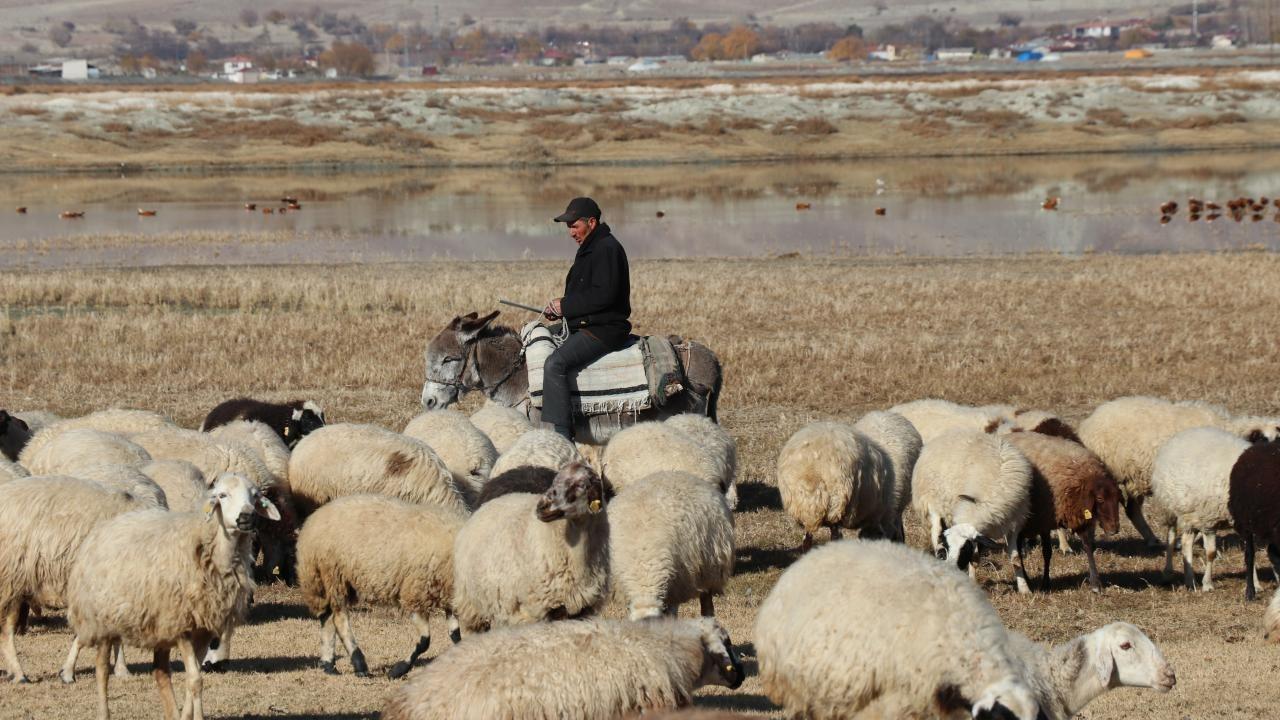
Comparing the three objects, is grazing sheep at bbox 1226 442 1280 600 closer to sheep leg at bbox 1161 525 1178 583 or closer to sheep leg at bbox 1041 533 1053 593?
sheep leg at bbox 1161 525 1178 583

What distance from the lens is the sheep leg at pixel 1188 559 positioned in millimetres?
12266

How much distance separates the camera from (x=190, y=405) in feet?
62.8

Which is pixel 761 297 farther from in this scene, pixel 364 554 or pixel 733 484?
pixel 364 554

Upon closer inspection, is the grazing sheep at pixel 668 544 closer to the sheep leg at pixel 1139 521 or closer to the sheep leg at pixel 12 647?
the sheep leg at pixel 12 647

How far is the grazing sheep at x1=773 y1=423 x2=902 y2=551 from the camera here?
1252 cm

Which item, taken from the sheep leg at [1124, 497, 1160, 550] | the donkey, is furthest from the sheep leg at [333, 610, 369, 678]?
the sheep leg at [1124, 497, 1160, 550]

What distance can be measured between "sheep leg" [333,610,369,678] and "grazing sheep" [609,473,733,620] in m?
1.78

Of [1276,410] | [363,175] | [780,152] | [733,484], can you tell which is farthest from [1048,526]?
→ [780,152]

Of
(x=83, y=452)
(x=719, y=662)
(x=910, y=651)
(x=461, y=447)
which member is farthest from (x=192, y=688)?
(x=461, y=447)

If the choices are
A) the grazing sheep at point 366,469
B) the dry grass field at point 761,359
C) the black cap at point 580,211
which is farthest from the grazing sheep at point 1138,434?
the grazing sheep at point 366,469

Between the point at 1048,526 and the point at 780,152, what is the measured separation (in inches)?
2714

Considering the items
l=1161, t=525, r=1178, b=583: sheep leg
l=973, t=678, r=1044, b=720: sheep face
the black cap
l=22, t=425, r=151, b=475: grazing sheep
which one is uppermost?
the black cap

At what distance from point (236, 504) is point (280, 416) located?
721 centimetres

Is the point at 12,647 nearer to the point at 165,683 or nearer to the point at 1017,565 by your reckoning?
the point at 165,683
